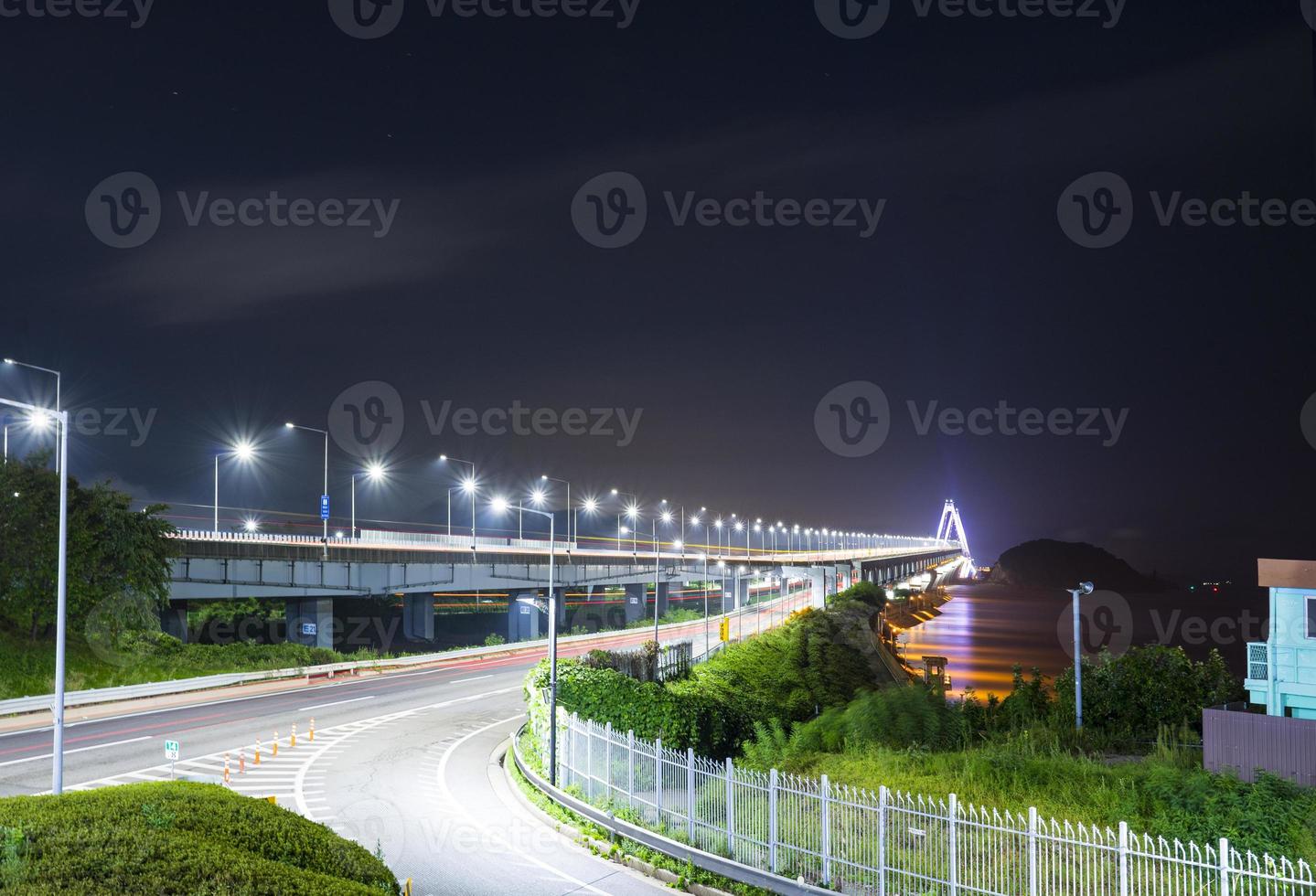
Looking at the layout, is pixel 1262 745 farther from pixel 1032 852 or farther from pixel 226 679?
pixel 226 679

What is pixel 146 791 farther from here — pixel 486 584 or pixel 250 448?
pixel 486 584

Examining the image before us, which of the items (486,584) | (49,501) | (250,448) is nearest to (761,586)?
(486,584)

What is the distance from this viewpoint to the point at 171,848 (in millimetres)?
8812

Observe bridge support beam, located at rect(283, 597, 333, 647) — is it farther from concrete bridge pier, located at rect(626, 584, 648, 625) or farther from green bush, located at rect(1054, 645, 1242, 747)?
concrete bridge pier, located at rect(626, 584, 648, 625)

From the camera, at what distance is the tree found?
137ft

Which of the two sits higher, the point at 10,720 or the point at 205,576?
the point at 205,576

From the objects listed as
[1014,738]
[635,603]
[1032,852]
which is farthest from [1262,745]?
[635,603]

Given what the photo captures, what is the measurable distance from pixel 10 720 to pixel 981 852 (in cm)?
3387

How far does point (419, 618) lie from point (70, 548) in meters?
42.7

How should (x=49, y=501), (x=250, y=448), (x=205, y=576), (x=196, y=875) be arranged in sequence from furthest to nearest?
1. (x=250, y=448)
2. (x=205, y=576)
3. (x=49, y=501)
4. (x=196, y=875)

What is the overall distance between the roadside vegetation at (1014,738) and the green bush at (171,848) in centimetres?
1176

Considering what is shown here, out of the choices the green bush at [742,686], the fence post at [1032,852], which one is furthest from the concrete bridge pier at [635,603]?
the fence post at [1032,852]

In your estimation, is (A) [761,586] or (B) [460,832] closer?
(B) [460,832]

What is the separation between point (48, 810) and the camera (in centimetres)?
962
